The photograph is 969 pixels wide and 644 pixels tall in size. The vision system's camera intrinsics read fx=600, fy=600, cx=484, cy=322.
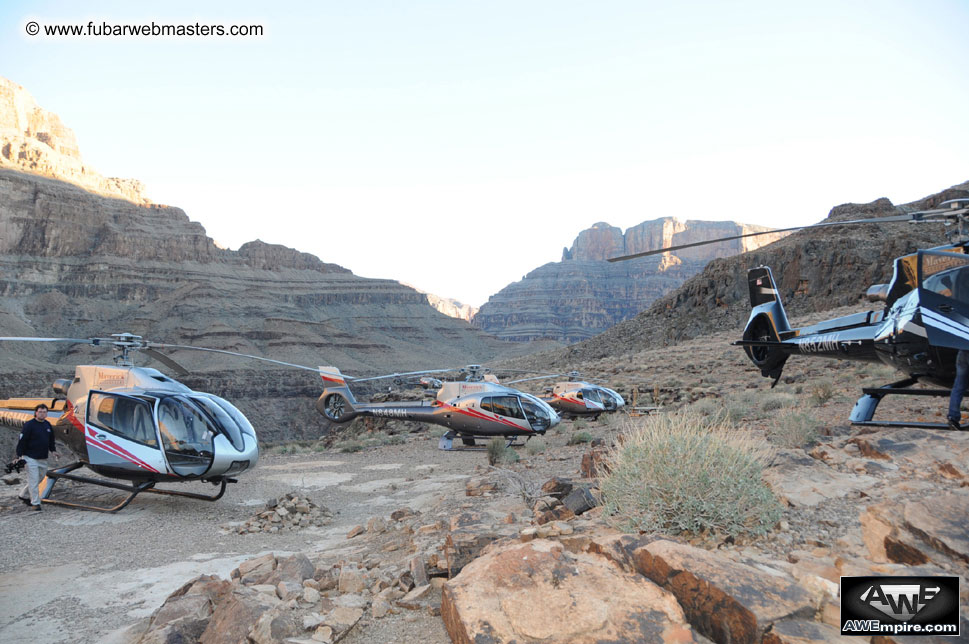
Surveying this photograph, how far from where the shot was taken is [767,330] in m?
12.2

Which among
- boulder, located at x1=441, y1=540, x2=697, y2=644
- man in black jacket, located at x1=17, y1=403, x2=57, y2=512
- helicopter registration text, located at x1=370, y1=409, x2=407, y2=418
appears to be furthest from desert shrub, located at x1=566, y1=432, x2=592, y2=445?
boulder, located at x1=441, y1=540, x2=697, y2=644

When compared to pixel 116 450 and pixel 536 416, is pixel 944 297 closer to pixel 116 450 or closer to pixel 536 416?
pixel 536 416

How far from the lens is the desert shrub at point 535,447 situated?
639 inches

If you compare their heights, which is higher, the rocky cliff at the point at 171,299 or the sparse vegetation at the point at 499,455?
the rocky cliff at the point at 171,299

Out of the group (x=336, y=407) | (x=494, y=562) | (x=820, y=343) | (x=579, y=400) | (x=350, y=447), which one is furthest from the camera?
(x=350, y=447)

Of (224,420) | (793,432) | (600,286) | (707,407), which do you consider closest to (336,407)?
(224,420)

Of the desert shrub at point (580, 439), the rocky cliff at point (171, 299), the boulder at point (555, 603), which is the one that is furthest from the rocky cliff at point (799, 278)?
the boulder at point (555, 603)

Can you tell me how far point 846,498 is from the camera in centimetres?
518

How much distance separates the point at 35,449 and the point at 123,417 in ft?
5.48

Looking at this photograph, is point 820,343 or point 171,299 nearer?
point 820,343

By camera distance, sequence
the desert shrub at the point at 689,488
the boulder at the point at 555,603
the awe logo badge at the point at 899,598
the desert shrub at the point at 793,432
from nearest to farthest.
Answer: the awe logo badge at the point at 899,598, the boulder at the point at 555,603, the desert shrub at the point at 689,488, the desert shrub at the point at 793,432

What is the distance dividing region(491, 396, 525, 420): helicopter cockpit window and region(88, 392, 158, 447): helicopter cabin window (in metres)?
8.82

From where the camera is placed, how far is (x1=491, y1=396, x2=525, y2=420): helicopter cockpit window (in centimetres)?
1680

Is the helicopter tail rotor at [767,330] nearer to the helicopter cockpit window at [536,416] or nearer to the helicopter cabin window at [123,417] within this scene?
the helicopter cockpit window at [536,416]
